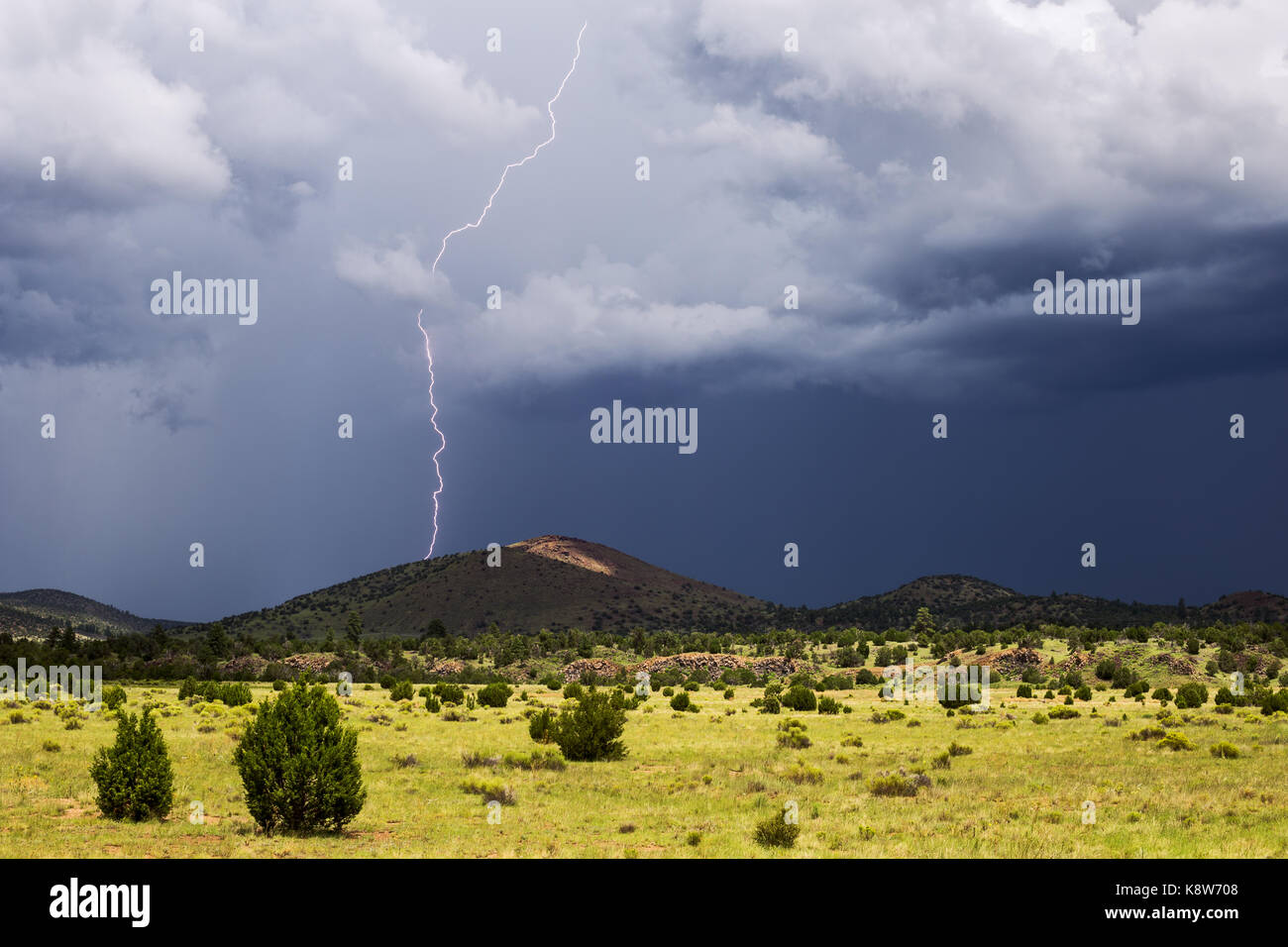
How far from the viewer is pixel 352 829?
21469 millimetres

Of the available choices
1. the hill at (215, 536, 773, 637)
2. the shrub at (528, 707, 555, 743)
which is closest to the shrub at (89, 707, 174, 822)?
the shrub at (528, 707, 555, 743)

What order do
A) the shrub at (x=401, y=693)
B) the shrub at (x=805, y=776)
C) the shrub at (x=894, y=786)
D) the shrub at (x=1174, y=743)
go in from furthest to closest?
the shrub at (x=401, y=693) < the shrub at (x=1174, y=743) < the shrub at (x=805, y=776) < the shrub at (x=894, y=786)

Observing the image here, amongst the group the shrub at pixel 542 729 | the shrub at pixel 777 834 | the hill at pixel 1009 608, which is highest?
the shrub at pixel 777 834

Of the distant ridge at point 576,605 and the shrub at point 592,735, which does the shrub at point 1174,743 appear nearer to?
the shrub at point 592,735

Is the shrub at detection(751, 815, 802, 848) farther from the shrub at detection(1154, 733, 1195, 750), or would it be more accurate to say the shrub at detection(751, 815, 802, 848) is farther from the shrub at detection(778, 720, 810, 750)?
the shrub at detection(1154, 733, 1195, 750)

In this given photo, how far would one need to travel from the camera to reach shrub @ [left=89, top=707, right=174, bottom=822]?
2206cm

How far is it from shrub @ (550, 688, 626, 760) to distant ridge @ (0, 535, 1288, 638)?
290 feet

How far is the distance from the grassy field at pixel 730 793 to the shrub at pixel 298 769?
633 mm

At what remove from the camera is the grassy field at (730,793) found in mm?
19281

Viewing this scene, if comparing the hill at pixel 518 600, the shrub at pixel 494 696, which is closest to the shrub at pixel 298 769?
the shrub at pixel 494 696

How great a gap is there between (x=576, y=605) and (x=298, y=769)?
13013 centimetres

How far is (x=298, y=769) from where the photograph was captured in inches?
806
